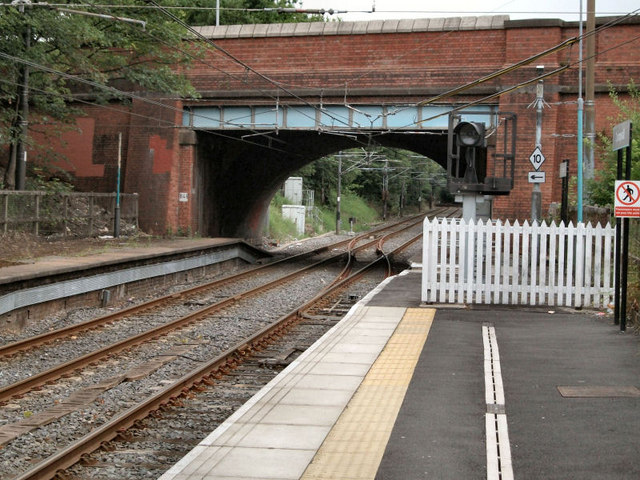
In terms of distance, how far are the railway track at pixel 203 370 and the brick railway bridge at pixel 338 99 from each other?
34.5 feet

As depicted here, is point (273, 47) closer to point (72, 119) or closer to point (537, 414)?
point (72, 119)

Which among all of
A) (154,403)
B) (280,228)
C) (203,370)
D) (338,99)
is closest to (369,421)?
(154,403)

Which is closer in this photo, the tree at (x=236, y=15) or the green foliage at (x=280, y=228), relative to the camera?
the green foliage at (x=280, y=228)

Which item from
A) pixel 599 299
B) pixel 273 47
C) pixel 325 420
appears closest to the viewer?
pixel 325 420

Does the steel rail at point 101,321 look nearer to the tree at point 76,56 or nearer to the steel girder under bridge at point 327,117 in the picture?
the steel girder under bridge at point 327,117

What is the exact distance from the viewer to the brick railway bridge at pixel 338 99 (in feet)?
88.7

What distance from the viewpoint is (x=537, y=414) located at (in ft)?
23.3

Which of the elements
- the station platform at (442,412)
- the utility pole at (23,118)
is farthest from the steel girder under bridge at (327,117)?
the station platform at (442,412)

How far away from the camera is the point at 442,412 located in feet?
23.6

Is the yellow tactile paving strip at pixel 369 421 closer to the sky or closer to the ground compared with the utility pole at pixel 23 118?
closer to the ground

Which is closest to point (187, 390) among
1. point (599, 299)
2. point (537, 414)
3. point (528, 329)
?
point (537, 414)

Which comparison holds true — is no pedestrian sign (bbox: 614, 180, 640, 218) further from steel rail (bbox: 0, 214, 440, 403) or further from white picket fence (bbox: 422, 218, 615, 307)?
steel rail (bbox: 0, 214, 440, 403)

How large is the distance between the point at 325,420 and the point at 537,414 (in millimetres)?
1837

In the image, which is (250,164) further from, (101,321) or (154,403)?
(154,403)
